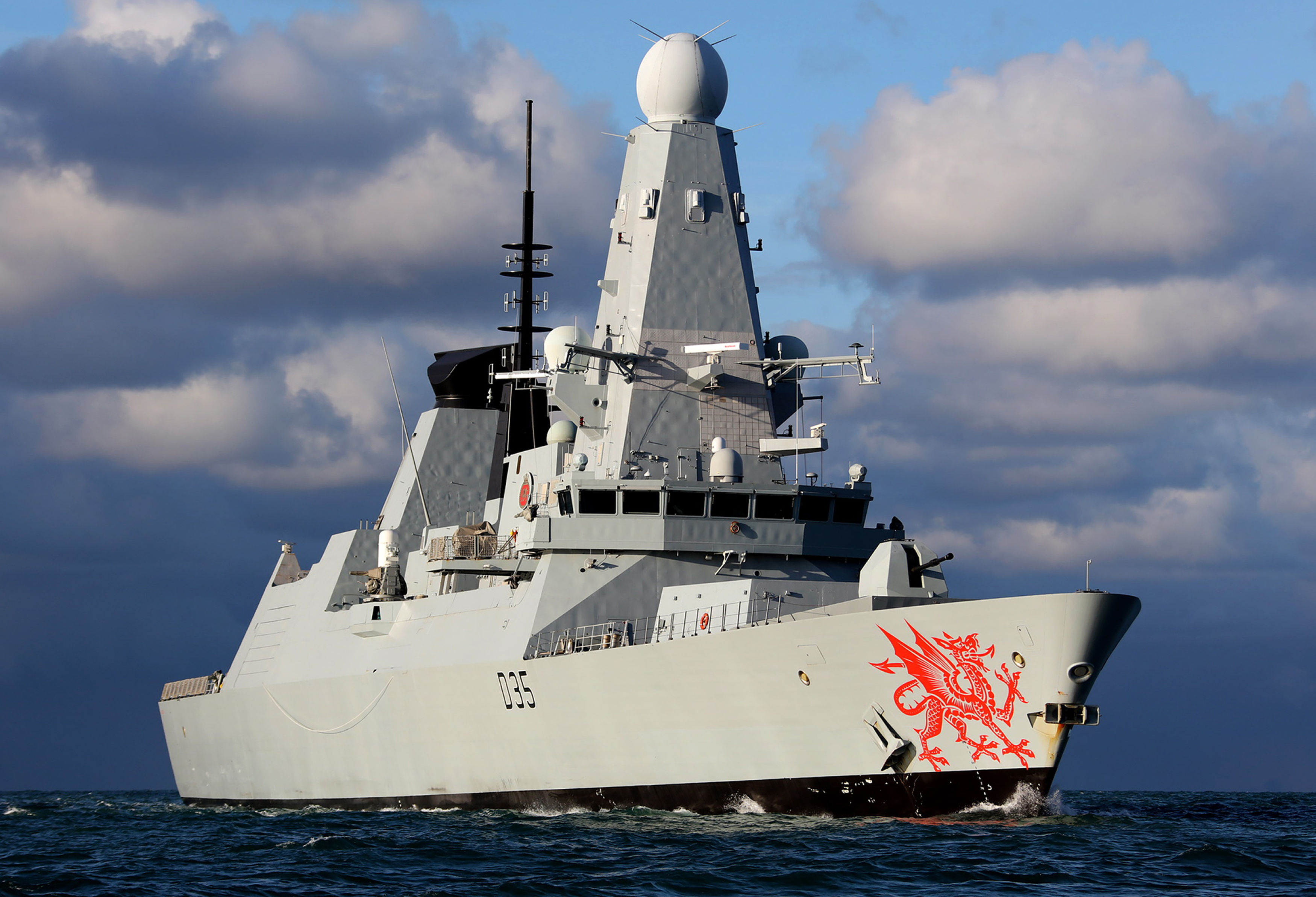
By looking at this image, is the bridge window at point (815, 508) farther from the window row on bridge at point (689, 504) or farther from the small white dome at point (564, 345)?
the small white dome at point (564, 345)

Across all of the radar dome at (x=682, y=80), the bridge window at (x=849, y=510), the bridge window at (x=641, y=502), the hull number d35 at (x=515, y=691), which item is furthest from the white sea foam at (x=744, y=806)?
the radar dome at (x=682, y=80)

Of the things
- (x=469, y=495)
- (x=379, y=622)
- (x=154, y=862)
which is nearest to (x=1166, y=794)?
(x=469, y=495)

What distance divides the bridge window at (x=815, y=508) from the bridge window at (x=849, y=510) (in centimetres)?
14

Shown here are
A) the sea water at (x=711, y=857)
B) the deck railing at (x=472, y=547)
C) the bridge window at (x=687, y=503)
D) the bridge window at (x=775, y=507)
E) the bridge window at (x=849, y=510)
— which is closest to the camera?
the sea water at (x=711, y=857)

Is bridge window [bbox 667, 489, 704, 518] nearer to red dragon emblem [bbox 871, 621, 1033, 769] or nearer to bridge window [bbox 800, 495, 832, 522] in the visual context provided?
bridge window [bbox 800, 495, 832, 522]

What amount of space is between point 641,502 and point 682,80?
782cm

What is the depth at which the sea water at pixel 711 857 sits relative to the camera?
14969 mm

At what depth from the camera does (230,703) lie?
32656 millimetres

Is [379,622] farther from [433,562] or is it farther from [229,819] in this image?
[229,819]

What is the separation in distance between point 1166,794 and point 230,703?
106 feet

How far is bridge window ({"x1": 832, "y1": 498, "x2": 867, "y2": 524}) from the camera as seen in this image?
23875 millimetres

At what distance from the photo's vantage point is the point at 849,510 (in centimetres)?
2402

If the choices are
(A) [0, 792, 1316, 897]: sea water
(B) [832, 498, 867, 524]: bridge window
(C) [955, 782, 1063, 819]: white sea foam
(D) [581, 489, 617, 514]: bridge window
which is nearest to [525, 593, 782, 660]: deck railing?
(D) [581, 489, 617, 514]: bridge window

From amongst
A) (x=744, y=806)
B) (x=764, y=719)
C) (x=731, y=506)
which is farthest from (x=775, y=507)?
(x=744, y=806)
